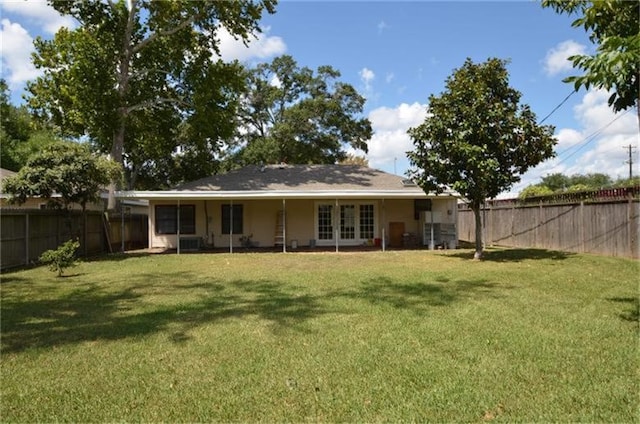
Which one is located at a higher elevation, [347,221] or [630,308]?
[347,221]

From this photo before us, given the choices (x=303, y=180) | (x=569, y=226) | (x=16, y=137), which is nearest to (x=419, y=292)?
(x=569, y=226)

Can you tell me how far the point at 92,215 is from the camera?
1755 cm

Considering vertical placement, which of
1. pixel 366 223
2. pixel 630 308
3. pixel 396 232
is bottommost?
pixel 630 308

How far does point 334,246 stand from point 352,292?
34.1ft

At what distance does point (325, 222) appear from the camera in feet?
63.3

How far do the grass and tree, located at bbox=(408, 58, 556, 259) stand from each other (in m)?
3.79

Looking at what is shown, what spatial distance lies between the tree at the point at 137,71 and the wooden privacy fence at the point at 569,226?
1365 cm

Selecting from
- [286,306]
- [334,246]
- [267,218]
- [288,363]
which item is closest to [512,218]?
[334,246]

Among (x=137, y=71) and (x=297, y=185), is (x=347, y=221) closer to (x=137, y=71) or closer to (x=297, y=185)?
(x=297, y=185)

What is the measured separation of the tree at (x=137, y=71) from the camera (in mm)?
20109

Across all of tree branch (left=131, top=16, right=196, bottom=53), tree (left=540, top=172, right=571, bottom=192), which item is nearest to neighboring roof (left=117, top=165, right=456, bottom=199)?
tree branch (left=131, top=16, right=196, bottom=53)

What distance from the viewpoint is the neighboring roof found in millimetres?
16938

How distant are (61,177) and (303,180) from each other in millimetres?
9628

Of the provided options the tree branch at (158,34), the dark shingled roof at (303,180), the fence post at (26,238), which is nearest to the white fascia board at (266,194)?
the dark shingled roof at (303,180)
